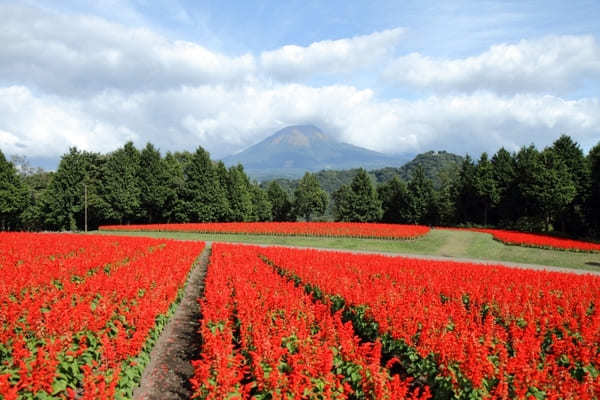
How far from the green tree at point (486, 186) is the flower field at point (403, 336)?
4714cm

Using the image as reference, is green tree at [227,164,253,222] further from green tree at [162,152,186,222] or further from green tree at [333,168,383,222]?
green tree at [333,168,383,222]

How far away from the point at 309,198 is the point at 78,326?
2725 inches

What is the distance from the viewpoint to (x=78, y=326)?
20.7ft

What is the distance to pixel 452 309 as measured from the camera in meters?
8.54

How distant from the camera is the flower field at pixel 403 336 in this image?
4695 mm

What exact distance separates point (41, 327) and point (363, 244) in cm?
2945

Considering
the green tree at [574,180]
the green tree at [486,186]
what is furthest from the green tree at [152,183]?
the green tree at [574,180]

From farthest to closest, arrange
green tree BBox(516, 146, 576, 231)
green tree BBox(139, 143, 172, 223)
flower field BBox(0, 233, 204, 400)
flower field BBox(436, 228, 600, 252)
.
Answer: green tree BBox(139, 143, 172, 223), green tree BBox(516, 146, 576, 231), flower field BBox(436, 228, 600, 252), flower field BBox(0, 233, 204, 400)

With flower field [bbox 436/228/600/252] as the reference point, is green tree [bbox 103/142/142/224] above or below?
above

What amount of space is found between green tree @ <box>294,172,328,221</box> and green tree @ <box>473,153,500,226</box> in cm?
3160

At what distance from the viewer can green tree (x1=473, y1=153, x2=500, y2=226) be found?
5622cm

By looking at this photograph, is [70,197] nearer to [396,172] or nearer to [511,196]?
[511,196]

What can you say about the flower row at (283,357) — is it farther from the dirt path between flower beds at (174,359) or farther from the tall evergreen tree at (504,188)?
the tall evergreen tree at (504,188)

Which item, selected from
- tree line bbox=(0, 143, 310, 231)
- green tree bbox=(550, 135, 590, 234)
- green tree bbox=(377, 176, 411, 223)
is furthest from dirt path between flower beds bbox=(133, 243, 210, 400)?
green tree bbox=(377, 176, 411, 223)
